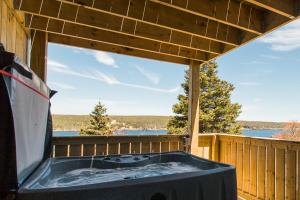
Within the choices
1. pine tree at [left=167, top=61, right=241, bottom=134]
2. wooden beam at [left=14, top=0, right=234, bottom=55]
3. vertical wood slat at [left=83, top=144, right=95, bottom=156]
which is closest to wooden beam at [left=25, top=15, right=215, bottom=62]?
wooden beam at [left=14, top=0, right=234, bottom=55]

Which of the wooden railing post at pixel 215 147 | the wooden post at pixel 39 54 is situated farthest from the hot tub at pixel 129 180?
the wooden railing post at pixel 215 147

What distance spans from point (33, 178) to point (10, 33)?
4.52 ft

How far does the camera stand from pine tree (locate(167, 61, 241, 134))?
17.7 metres

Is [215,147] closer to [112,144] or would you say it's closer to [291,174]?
[291,174]

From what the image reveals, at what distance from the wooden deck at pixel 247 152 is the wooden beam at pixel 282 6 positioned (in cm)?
159

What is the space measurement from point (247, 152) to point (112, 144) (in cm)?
203

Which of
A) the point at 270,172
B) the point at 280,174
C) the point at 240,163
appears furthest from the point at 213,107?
the point at 280,174

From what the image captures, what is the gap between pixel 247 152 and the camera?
378 centimetres

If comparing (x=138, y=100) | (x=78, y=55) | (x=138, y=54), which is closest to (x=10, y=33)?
(x=138, y=54)

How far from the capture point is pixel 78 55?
68.8ft

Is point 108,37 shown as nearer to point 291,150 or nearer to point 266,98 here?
point 291,150

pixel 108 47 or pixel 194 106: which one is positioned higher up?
pixel 108 47

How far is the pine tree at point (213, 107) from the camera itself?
17656 mm

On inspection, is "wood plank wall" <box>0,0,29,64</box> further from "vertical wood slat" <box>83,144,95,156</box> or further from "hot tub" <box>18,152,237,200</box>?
"vertical wood slat" <box>83,144,95,156</box>
